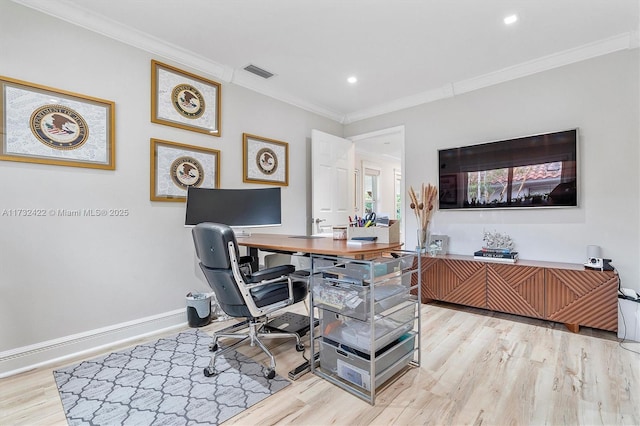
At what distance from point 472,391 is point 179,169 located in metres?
2.82

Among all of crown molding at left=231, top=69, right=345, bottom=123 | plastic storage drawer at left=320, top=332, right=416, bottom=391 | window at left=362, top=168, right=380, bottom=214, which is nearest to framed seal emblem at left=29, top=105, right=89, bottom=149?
crown molding at left=231, top=69, right=345, bottom=123

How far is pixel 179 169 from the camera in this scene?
9.05ft

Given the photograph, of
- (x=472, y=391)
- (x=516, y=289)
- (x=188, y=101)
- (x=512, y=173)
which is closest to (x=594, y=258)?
(x=516, y=289)

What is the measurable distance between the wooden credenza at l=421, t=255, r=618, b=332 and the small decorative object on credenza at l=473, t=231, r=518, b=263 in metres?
0.07

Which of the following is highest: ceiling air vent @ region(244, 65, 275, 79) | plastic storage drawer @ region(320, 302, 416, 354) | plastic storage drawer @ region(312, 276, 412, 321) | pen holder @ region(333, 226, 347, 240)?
ceiling air vent @ region(244, 65, 275, 79)

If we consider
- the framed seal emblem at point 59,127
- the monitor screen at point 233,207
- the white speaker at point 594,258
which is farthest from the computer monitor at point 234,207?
the white speaker at point 594,258

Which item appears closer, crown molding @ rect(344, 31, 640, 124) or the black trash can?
crown molding @ rect(344, 31, 640, 124)

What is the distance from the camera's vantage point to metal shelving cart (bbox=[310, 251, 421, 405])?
64.2 inches

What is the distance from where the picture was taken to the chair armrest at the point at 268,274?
6.01 ft

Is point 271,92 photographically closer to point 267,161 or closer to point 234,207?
point 267,161

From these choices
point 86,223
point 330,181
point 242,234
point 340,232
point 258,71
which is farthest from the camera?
point 330,181

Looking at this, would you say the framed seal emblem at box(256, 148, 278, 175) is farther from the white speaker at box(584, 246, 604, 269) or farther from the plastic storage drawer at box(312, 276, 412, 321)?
the white speaker at box(584, 246, 604, 269)

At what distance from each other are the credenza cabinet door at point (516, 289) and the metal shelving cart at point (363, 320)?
142cm

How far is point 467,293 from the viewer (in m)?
3.05
